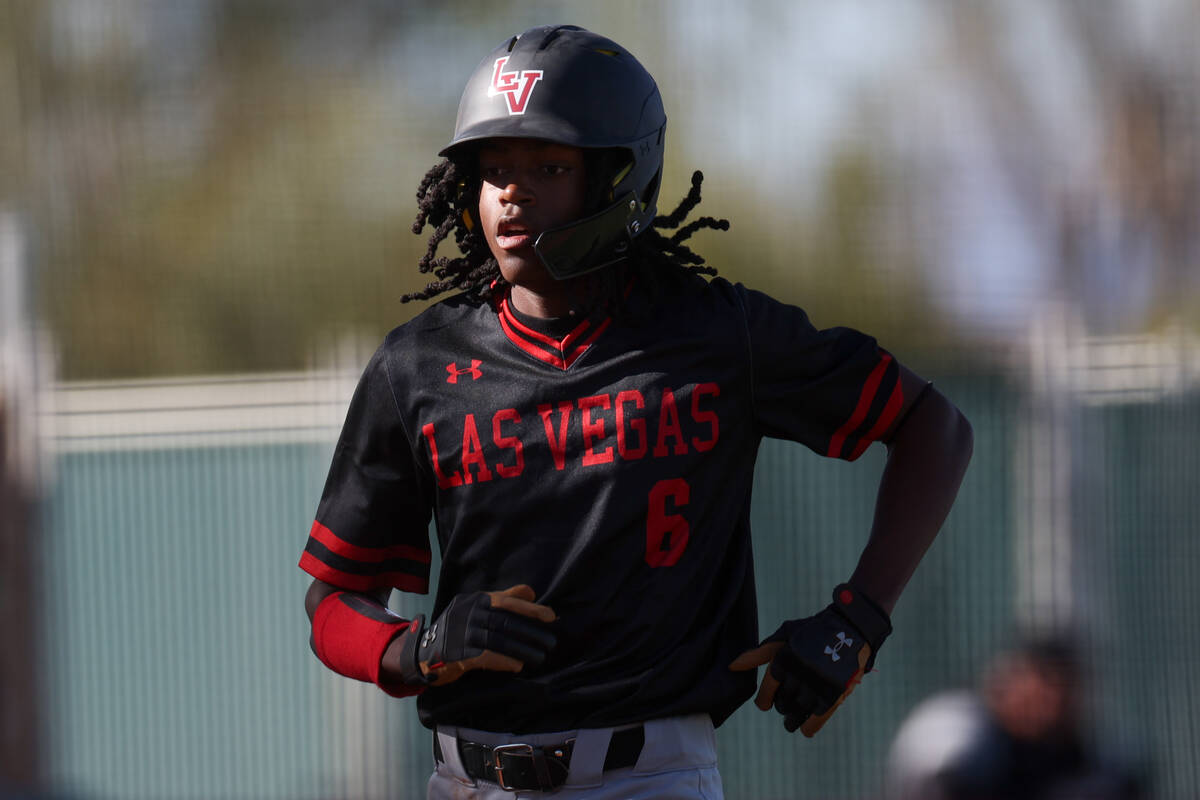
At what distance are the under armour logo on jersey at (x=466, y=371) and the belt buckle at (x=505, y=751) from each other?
662mm

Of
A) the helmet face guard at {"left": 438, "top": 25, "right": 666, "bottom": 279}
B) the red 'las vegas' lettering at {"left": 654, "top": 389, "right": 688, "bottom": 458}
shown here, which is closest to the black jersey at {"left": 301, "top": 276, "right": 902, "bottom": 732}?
the red 'las vegas' lettering at {"left": 654, "top": 389, "right": 688, "bottom": 458}

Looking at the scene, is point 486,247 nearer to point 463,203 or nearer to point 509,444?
point 463,203

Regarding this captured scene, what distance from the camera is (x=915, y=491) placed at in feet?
9.09

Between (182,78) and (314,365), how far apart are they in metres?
2.24

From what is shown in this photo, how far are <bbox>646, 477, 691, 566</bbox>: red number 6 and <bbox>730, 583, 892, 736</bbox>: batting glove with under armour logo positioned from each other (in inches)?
8.7

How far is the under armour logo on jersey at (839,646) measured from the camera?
255 centimetres

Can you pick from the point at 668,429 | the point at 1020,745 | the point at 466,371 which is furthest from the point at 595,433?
the point at 1020,745

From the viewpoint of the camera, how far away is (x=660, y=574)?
255 centimetres

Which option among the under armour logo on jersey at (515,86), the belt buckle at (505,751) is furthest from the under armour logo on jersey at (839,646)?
the under armour logo on jersey at (515,86)

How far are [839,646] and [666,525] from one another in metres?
0.37

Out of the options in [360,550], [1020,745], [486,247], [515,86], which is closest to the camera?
[515,86]

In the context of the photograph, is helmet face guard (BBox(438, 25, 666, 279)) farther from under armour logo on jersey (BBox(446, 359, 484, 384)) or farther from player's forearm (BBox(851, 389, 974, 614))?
player's forearm (BBox(851, 389, 974, 614))

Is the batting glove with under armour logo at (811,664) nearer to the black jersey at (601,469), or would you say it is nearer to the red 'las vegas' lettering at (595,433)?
the black jersey at (601,469)

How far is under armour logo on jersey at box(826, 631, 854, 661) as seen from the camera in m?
2.55
